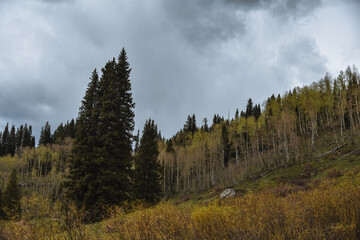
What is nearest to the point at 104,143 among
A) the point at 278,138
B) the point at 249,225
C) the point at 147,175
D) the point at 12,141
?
the point at 147,175

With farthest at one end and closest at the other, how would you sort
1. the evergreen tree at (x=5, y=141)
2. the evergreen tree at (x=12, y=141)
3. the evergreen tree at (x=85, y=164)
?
1. the evergreen tree at (x=12, y=141)
2. the evergreen tree at (x=5, y=141)
3. the evergreen tree at (x=85, y=164)

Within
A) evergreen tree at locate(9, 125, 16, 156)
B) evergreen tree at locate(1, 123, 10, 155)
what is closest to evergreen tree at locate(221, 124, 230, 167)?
evergreen tree at locate(9, 125, 16, 156)

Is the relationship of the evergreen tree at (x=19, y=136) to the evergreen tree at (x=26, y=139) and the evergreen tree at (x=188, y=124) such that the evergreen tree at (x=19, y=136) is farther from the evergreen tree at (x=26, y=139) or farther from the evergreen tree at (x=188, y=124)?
the evergreen tree at (x=188, y=124)

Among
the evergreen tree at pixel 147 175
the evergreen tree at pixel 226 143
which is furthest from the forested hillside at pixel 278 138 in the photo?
the evergreen tree at pixel 147 175

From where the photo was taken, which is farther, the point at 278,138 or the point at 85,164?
the point at 278,138

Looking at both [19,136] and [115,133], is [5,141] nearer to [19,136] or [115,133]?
[19,136]

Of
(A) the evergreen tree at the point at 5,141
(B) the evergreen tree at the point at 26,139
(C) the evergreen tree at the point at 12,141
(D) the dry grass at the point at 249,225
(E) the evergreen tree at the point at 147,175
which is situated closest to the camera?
(D) the dry grass at the point at 249,225

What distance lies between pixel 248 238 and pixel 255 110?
88.1 meters

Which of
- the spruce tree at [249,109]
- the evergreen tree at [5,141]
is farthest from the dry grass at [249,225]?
the evergreen tree at [5,141]

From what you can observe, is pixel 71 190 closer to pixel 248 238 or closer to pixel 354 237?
pixel 248 238

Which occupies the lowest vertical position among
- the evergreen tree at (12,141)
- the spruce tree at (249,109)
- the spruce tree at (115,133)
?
the spruce tree at (115,133)

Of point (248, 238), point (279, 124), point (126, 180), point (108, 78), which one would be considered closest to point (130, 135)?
point (126, 180)

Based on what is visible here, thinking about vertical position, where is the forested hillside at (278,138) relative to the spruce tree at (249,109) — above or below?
below

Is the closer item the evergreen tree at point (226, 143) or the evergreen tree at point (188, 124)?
the evergreen tree at point (226, 143)
